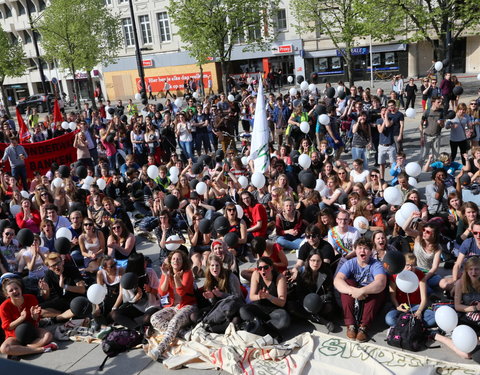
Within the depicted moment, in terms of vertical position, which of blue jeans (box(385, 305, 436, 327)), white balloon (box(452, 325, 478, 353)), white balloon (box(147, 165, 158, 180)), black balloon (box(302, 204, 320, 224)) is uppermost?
white balloon (box(147, 165, 158, 180))

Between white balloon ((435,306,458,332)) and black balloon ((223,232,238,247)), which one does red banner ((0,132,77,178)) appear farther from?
white balloon ((435,306,458,332))

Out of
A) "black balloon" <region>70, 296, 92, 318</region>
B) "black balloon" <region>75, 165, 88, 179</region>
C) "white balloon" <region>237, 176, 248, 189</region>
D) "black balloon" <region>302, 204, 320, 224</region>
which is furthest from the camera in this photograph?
"black balloon" <region>75, 165, 88, 179</region>

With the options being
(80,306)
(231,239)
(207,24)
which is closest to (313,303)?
(231,239)

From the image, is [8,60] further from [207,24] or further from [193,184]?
[193,184]

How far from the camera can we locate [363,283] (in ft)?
17.8

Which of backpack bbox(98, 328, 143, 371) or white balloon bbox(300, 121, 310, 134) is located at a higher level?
white balloon bbox(300, 121, 310, 134)

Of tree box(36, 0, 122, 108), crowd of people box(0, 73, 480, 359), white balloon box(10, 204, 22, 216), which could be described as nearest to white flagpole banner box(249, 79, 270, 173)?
crowd of people box(0, 73, 480, 359)

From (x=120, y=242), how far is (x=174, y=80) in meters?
34.1

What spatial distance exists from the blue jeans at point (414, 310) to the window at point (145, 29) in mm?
38827

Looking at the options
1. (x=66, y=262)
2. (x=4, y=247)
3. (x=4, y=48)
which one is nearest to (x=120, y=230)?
(x=66, y=262)

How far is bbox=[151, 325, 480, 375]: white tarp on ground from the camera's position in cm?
454

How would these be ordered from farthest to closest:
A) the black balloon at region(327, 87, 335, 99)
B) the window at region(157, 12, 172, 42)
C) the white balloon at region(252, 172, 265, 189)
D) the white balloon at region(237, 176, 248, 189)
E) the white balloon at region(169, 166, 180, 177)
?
1. the window at region(157, 12, 172, 42)
2. the black balloon at region(327, 87, 335, 99)
3. the white balloon at region(169, 166, 180, 177)
4. the white balloon at region(237, 176, 248, 189)
5. the white balloon at region(252, 172, 265, 189)

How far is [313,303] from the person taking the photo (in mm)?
5398

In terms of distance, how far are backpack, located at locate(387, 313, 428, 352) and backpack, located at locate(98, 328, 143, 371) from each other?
2811 mm
